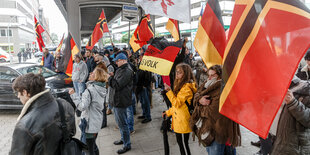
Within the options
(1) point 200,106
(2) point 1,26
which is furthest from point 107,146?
(2) point 1,26

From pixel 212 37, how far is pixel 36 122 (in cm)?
218

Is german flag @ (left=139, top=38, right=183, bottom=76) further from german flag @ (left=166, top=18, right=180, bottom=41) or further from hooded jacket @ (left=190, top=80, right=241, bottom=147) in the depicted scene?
hooded jacket @ (left=190, top=80, right=241, bottom=147)

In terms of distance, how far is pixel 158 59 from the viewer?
3.59 m

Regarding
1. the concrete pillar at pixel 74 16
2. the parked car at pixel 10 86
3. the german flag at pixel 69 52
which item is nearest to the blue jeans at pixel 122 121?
the german flag at pixel 69 52

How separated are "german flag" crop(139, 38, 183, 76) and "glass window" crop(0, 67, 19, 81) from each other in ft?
18.6

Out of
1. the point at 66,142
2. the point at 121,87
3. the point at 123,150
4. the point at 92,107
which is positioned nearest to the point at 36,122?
the point at 66,142

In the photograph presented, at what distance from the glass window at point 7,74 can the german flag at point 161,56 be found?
568 cm

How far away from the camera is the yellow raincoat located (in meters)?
3.13

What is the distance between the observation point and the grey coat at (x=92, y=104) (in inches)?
129

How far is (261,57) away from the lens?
144cm

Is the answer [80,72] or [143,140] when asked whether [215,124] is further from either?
[80,72]

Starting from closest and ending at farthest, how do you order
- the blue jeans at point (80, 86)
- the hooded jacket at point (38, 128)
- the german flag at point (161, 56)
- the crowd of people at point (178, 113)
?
1. the hooded jacket at point (38, 128)
2. the crowd of people at point (178, 113)
3. the german flag at point (161, 56)
4. the blue jeans at point (80, 86)

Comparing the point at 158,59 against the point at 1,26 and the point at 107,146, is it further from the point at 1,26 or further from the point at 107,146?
the point at 1,26

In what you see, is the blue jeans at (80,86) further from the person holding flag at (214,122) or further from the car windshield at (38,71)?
the person holding flag at (214,122)
